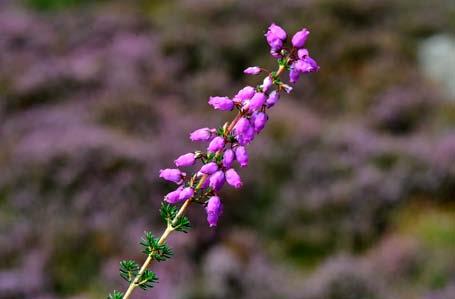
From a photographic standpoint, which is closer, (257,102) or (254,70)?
(257,102)

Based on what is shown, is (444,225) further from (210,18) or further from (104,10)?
(104,10)

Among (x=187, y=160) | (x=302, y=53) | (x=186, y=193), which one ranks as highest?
(x=302, y=53)

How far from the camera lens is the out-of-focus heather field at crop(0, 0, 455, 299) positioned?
17.2ft

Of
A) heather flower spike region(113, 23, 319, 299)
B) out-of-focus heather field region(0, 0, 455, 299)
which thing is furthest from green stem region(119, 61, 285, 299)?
out-of-focus heather field region(0, 0, 455, 299)

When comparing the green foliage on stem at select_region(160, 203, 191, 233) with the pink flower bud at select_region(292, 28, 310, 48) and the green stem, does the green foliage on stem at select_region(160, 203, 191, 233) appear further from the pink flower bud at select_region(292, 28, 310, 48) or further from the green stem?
the pink flower bud at select_region(292, 28, 310, 48)

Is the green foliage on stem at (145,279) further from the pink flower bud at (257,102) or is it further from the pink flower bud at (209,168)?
the pink flower bud at (257,102)

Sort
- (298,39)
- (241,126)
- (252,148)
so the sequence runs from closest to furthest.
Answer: (241,126), (298,39), (252,148)

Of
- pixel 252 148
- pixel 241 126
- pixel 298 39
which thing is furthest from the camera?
pixel 252 148

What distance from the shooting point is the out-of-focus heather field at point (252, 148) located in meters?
5.25

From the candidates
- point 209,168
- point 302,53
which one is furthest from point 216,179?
point 302,53

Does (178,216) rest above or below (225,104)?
below

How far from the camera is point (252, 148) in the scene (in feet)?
23.7

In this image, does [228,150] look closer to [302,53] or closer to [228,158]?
[228,158]

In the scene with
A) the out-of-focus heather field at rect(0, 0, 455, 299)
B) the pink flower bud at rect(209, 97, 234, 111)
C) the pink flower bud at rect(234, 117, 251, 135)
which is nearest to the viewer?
the pink flower bud at rect(234, 117, 251, 135)
